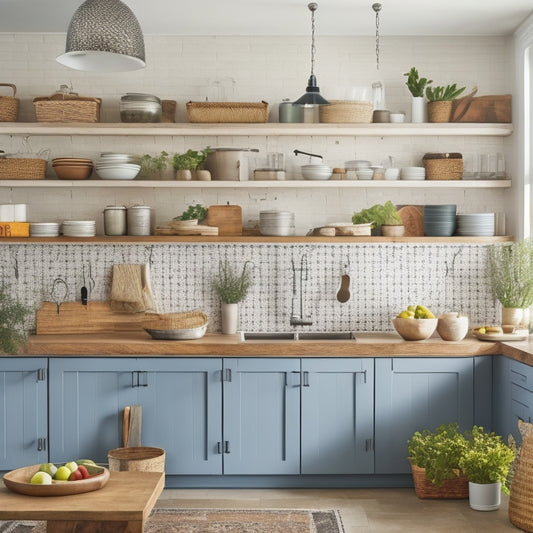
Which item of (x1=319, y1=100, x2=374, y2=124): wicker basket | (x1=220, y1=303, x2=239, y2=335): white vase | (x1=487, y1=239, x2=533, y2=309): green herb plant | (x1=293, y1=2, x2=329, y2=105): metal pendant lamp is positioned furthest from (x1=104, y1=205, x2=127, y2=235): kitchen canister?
(x1=487, y1=239, x2=533, y2=309): green herb plant

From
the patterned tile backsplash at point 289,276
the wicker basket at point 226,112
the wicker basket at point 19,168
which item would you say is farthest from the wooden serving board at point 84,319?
the wicker basket at point 226,112

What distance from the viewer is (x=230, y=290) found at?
595cm

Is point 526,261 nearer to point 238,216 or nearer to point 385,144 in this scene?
point 385,144

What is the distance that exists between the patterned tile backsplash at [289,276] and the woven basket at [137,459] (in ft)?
3.86

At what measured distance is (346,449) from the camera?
17.6 feet

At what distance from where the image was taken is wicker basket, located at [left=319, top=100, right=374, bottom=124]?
580 centimetres

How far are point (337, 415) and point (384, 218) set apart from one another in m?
1.46

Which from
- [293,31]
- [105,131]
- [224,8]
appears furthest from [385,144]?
[105,131]

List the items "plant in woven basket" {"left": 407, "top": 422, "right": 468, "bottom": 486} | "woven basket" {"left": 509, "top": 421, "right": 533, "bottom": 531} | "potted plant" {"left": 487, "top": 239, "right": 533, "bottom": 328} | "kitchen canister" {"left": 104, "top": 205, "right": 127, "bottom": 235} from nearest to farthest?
"woven basket" {"left": 509, "top": 421, "right": 533, "bottom": 531}
"plant in woven basket" {"left": 407, "top": 422, "right": 468, "bottom": 486}
"potted plant" {"left": 487, "top": 239, "right": 533, "bottom": 328}
"kitchen canister" {"left": 104, "top": 205, "right": 127, "bottom": 235}

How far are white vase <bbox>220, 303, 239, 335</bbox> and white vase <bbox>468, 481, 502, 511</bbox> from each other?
6.52ft

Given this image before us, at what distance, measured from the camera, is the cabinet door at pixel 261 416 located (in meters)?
5.36

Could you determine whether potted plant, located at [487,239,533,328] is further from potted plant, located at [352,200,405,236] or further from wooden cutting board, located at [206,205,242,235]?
wooden cutting board, located at [206,205,242,235]

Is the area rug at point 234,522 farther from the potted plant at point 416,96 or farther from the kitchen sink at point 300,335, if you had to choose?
the potted plant at point 416,96

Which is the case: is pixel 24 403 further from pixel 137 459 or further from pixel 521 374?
pixel 521 374
